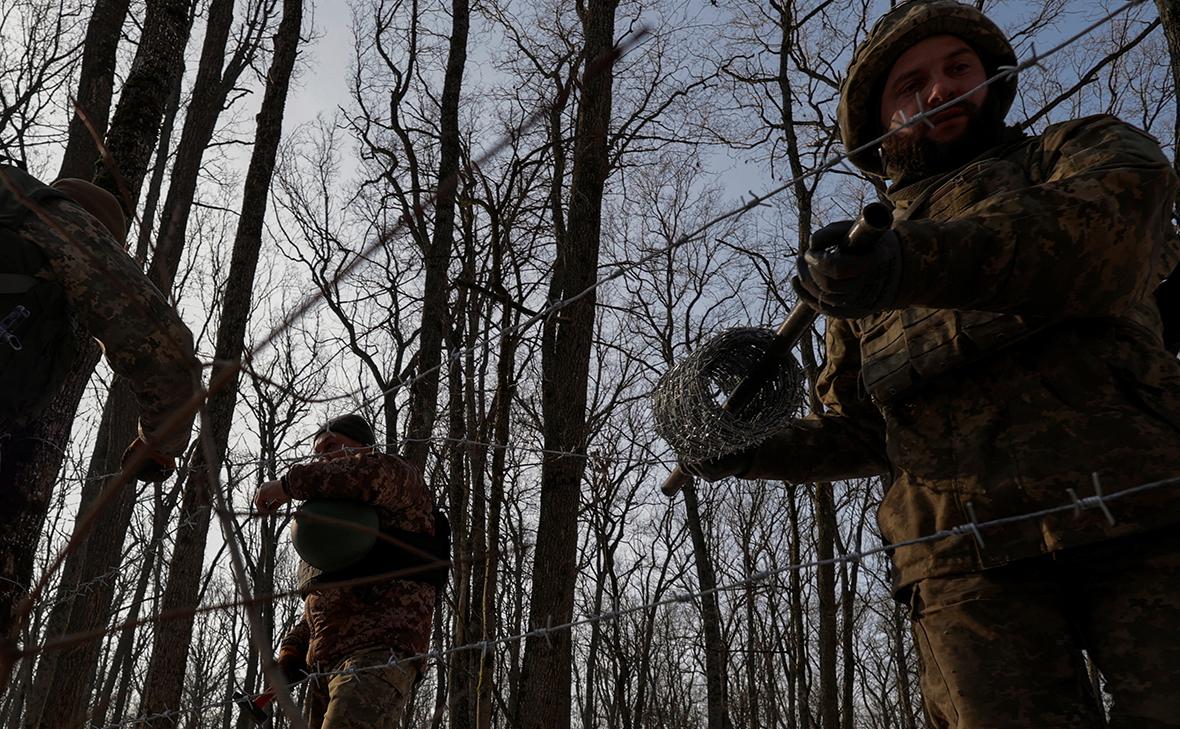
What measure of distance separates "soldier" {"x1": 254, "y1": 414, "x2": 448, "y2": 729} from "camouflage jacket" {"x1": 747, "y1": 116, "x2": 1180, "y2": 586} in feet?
7.55

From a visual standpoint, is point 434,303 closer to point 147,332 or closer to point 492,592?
point 492,592

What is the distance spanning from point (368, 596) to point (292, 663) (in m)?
0.64

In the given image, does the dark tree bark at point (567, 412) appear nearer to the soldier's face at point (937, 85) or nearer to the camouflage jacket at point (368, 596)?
the camouflage jacket at point (368, 596)

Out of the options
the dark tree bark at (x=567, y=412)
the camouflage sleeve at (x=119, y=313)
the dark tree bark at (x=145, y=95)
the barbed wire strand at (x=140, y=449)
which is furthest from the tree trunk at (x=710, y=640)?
the barbed wire strand at (x=140, y=449)

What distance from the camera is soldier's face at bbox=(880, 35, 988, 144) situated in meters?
1.94

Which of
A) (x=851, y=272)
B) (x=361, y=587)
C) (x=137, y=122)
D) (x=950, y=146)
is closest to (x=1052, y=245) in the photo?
(x=851, y=272)

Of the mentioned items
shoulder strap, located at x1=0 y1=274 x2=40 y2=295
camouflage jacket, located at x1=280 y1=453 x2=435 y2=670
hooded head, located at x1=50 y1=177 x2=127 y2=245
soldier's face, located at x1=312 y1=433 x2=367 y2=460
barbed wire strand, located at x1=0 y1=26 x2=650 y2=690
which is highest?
hooded head, located at x1=50 y1=177 x2=127 y2=245

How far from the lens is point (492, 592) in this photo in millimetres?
5379

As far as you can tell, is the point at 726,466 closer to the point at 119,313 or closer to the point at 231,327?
the point at 119,313

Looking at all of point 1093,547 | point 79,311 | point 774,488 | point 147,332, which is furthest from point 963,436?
point 774,488

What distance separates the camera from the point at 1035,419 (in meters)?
1.59

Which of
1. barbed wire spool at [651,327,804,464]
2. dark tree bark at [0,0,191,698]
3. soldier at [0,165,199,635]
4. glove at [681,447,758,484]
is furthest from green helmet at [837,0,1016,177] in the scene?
dark tree bark at [0,0,191,698]

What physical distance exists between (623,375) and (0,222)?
13.0m

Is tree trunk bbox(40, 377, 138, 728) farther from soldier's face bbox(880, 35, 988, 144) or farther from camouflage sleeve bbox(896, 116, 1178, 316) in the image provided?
camouflage sleeve bbox(896, 116, 1178, 316)
